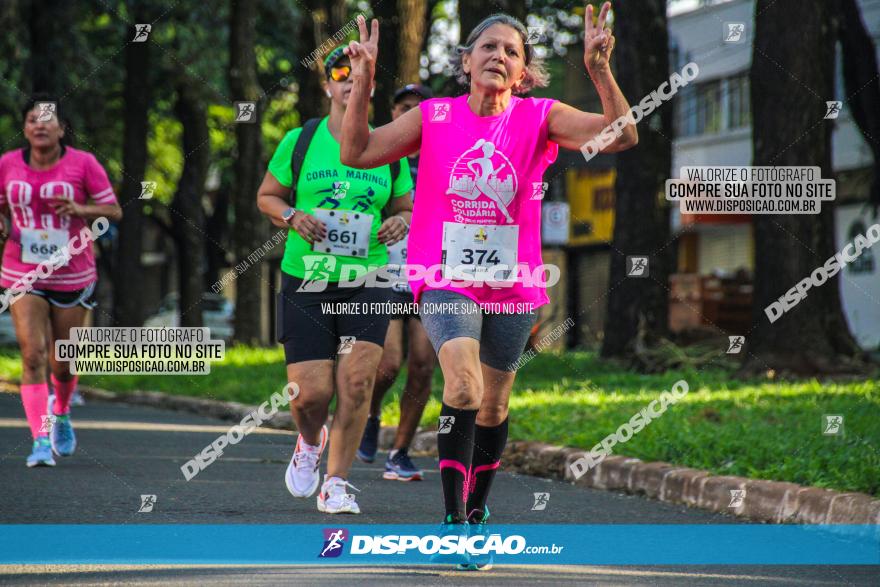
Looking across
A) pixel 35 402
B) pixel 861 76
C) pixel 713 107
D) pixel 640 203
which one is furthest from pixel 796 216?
pixel 713 107

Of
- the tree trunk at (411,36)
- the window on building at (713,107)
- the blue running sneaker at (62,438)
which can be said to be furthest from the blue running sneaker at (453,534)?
the window on building at (713,107)

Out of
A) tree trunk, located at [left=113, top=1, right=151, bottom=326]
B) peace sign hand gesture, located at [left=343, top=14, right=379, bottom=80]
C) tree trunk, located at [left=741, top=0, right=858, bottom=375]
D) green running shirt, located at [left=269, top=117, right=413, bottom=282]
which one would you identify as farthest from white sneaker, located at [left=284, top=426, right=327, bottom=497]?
tree trunk, located at [left=113, top=1, right=151, bottom=326]

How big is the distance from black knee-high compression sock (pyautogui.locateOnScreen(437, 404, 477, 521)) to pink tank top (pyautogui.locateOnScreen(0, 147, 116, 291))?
14.2 feet

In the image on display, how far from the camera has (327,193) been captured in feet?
23.8

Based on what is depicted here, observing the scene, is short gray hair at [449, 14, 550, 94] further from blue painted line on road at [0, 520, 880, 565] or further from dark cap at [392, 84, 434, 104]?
dark cap at [392, 84, 434, 104]

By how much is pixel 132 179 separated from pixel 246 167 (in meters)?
2.55

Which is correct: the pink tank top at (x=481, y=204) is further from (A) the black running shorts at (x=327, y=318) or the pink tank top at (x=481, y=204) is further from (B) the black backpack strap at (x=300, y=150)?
(B) the black backpack strap at (x=300, y=150)

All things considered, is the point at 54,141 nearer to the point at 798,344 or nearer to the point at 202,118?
the point at 798,344

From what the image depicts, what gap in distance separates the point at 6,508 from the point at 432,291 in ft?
8.16

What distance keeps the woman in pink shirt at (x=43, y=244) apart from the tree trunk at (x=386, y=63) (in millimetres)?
10077

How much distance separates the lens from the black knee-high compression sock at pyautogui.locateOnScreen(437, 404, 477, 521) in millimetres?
5727

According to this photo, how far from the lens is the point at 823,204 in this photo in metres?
14.6

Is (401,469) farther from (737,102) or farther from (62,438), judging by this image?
(737,102)

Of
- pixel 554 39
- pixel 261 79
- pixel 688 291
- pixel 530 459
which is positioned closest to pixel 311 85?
pixel 554 39
